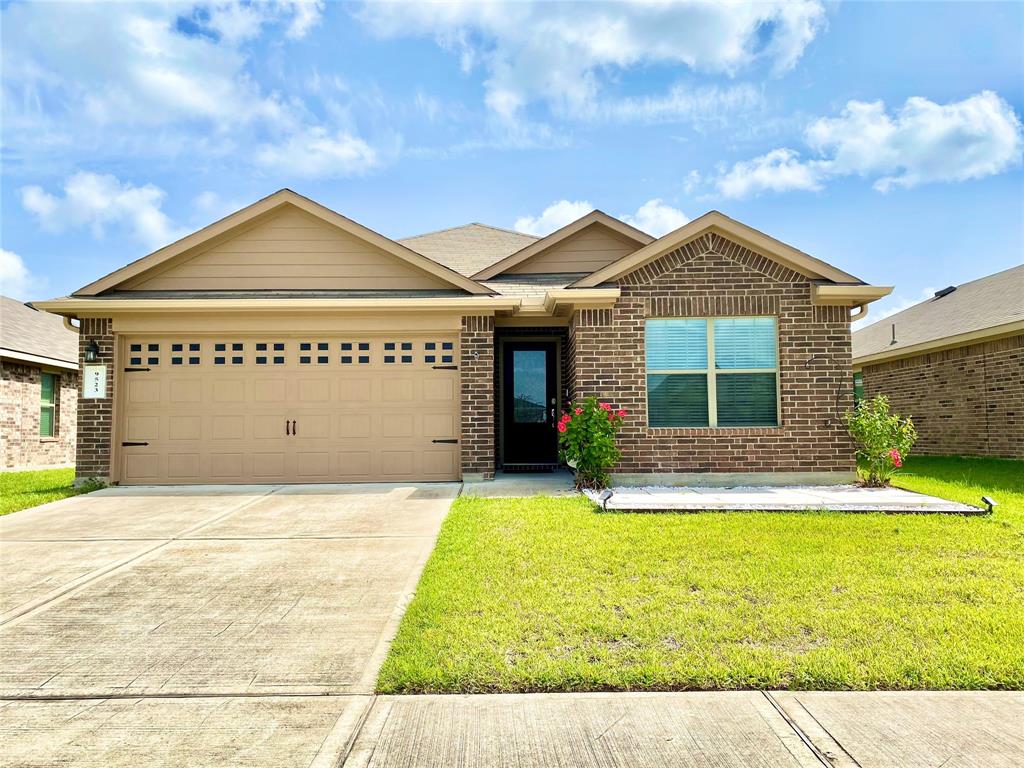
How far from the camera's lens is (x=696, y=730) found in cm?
276

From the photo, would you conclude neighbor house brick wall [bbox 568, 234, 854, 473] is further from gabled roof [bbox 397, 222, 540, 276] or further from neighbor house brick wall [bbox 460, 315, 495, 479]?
gabled roof [bbox 397, 222, 540, 276]

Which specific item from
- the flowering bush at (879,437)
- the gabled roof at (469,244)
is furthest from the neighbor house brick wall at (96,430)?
the flowering bush at (879,437)

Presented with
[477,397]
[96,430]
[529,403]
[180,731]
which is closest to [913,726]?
[180,731]

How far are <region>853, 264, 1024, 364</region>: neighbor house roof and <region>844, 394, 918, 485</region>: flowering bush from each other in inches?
222

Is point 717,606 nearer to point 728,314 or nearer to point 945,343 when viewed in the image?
point 728,314

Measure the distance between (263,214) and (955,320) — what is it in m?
16.2

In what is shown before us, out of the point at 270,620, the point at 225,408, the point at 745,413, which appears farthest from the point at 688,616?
the point at 225,408

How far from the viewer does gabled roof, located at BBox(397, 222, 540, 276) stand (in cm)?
1443

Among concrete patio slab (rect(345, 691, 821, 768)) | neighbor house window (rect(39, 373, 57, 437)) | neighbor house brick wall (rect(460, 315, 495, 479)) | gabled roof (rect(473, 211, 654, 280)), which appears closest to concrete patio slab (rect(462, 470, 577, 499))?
neighbor house brick wall (rect(460, 315, 495, 479))

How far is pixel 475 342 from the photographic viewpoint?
33.8 feet

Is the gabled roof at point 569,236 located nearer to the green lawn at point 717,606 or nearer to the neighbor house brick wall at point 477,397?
the neighbor house brick wall at point 477,397

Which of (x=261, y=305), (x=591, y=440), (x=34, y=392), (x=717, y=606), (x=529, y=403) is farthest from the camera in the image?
(x=34, y=392)

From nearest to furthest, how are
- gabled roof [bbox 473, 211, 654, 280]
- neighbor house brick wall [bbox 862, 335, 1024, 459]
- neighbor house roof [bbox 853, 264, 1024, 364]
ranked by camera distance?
gabled roof [bbox 473, 211, 654, 280] → neighbor house brick wall [bbox 862, 335, 1024, 459] → neighbor house roof [bbox 853, 264, 1024, 364]

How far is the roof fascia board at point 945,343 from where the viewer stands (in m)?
12.8
